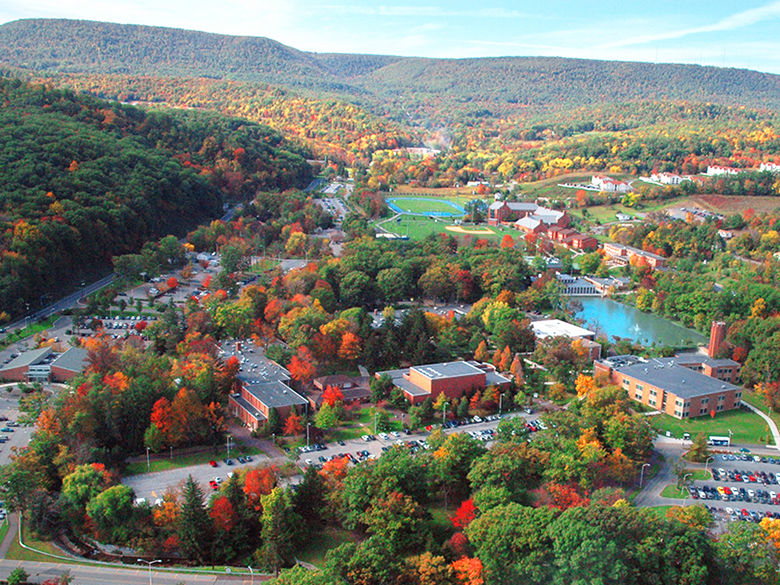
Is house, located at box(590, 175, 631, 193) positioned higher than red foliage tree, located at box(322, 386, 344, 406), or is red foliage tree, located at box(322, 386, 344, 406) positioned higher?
house, located at box(590, 175, 631, 193)

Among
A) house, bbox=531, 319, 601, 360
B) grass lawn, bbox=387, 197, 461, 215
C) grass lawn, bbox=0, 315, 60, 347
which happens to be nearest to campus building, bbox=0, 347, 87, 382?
grass lawn, bbox=0, 315, 60, 347

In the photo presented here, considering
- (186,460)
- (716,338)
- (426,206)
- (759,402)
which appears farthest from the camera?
(426,206)

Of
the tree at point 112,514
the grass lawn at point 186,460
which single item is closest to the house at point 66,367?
the grass lawn at point 186,460

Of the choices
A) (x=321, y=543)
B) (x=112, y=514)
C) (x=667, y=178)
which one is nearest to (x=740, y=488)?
(x=321, y=543)

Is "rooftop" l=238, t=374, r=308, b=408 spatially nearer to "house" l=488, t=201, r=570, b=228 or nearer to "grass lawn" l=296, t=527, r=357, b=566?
"grass lawn" l=296, t=527, r=357, b=566

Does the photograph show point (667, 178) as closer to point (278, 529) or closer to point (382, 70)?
point (278, 529)

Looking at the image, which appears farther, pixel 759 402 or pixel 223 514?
pixel 759 402
